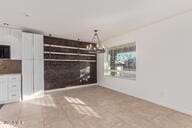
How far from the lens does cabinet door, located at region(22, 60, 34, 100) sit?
445 cm

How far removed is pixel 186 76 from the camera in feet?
10.5

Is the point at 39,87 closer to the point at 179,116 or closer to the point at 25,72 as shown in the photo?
the point at 25,72

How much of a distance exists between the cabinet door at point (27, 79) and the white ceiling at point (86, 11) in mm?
1405

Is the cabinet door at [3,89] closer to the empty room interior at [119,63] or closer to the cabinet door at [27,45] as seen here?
the empty room interior at [119,63]

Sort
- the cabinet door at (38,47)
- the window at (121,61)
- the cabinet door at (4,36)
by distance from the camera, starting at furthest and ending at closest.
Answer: the window at (121,61)
the cabinet door at (38,47)
the cabinet door at (4,36)

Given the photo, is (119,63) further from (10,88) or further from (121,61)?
(10,88)

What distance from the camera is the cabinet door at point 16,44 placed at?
4.38 m

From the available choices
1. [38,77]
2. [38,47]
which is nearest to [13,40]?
[38,47]

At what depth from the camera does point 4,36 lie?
425 centimetres

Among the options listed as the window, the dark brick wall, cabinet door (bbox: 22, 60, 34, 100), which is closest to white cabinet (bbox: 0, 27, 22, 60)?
cabinet door (bbox: 22, 60, 34, 100)

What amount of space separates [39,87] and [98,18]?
3.43 meters

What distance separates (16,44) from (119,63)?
14.0ft

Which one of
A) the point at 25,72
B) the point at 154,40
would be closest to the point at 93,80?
the point at 25,72

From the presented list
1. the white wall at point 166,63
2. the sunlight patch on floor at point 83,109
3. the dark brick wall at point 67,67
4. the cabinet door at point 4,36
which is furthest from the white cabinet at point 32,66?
the white wall at point 166,63
